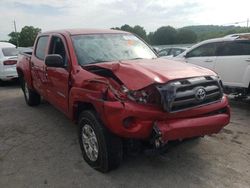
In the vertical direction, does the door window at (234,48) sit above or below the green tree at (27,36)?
above

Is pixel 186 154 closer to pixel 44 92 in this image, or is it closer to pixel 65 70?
pixel 65 70

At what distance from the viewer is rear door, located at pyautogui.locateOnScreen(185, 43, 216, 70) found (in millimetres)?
8036

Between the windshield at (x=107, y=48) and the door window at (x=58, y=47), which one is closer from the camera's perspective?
the windshield at (x=107, y=48)

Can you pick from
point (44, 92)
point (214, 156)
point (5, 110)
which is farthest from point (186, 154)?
point (5, 110)

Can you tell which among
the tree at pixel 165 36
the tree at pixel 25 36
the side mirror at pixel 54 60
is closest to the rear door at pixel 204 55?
the side mirror at pixel 54 60

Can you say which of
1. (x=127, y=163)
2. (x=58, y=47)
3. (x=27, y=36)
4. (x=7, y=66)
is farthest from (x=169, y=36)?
(x=127, y=163)

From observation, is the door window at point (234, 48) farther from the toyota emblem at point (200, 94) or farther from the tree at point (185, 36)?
the tree at point (185, 36)

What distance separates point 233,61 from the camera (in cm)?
740

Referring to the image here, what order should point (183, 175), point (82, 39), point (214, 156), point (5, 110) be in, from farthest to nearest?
point (5, 110), point (82, 39), point (214, 156), point (183, 175)

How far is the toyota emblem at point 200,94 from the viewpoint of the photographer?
373cm

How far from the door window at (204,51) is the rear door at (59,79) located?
14.3 ft

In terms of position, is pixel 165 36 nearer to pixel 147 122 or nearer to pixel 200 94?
pixel 200 94

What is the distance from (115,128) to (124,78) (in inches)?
23.8

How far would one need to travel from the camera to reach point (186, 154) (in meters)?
4.55
